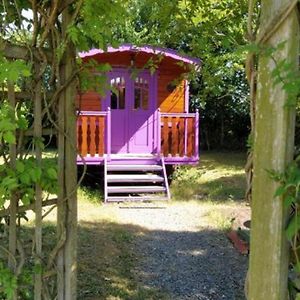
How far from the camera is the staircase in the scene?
915 cm

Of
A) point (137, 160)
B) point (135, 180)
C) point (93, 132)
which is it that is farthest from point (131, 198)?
point (93, 132)

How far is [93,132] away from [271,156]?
27.6 feet

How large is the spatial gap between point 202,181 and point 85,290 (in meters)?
7.99

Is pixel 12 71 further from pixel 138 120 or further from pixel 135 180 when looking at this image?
pixel 138 120

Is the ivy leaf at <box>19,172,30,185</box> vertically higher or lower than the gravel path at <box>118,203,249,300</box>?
higher

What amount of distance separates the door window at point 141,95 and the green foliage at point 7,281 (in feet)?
29.4

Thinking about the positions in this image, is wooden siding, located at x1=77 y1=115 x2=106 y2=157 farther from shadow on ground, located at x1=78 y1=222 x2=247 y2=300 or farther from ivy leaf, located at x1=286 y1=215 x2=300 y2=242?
ivy leaf, located at x1=286 y1=215 x2=300 y2=242

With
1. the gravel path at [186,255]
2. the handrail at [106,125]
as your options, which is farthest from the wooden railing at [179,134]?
the gravel path at [186,255]

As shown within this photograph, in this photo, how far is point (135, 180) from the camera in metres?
9.40

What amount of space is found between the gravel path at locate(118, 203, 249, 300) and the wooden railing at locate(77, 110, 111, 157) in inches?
79.1

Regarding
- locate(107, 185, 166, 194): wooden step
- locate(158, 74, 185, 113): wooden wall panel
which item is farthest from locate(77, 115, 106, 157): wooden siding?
locate(158, 74, 185, 113): wooden wall panel

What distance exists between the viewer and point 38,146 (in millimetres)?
2285

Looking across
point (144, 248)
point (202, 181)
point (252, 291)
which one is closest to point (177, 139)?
point (202, 181)

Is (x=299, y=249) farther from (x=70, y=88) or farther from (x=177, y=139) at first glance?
(x=177, y=139)
